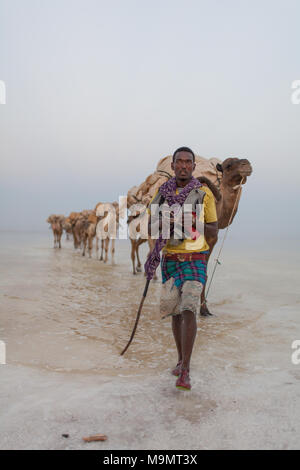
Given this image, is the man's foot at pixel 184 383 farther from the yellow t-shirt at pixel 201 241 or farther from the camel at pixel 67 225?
the camel at pixel 67 225

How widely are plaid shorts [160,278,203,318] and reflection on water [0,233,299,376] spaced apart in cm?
81

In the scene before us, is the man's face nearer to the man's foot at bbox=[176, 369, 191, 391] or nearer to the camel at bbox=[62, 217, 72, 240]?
the man's foot at bbox=[176, 369, 191, 391]

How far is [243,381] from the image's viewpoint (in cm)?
353

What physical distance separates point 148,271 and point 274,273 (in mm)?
9582

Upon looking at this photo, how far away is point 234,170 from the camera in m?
6.25

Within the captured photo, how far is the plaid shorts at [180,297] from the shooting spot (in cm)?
330

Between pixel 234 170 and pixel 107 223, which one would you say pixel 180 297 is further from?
pixel 107 223

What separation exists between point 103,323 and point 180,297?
2.73 metres

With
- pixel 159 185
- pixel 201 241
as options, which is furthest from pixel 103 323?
pixel 159 185

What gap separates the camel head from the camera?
609 centimetres

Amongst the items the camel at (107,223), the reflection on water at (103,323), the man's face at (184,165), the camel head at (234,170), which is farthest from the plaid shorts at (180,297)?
the camel at (107,223)
